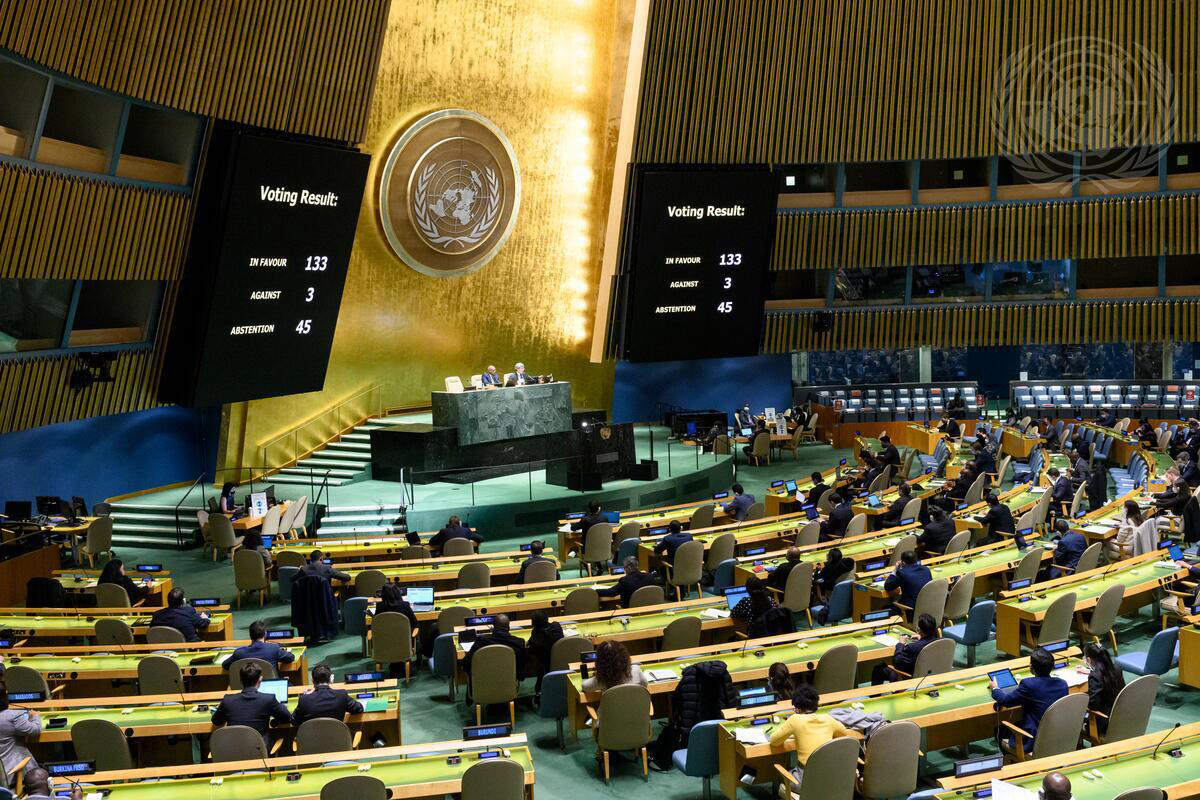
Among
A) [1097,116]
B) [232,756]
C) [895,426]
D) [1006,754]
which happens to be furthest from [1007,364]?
[232,756]

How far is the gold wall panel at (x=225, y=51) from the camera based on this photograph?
13.6 m

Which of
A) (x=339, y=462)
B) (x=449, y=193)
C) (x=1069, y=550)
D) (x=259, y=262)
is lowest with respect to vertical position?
(x=1069, y=550)

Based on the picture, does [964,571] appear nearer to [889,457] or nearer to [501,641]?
[501,641]

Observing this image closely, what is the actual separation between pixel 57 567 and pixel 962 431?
59.2 feet

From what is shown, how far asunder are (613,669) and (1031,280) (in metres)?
21.8

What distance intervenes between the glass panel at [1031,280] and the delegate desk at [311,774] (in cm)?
2270

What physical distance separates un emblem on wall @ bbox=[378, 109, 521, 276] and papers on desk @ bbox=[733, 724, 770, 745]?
16.6 meters

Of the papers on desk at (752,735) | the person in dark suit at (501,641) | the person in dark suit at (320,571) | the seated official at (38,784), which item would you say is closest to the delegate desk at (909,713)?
the papers on desk at (752,735)

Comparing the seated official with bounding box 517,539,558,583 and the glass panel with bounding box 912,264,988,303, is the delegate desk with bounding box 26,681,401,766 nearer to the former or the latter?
the seated official with bounding box 517,539,558,583

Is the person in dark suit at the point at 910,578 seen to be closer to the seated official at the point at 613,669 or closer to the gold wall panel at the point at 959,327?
the seated official at the point at 613,669

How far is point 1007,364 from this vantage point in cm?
3300

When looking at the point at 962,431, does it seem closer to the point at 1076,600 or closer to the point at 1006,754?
the point at 1076,600

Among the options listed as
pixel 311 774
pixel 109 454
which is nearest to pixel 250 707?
pixel 311 774

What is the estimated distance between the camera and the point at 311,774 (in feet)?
23.7
